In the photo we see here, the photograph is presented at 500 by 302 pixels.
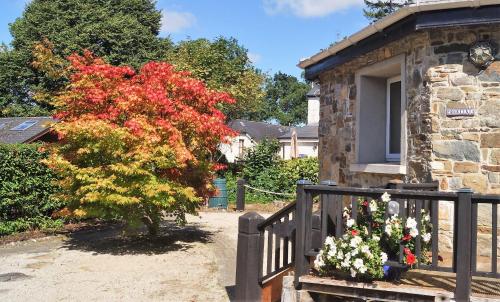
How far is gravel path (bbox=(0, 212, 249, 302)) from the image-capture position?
6348mm

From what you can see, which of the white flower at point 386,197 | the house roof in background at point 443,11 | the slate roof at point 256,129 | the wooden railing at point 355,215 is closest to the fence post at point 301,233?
the wooden railing at point 355,215

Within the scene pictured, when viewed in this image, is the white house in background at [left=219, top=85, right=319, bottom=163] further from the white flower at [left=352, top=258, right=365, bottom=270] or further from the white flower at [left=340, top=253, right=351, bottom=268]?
the white flower at [left=352, top=258, right=365, bottom=270]

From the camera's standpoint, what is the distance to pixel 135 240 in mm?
9984

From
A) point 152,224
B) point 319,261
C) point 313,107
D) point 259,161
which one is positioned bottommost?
point 152,224

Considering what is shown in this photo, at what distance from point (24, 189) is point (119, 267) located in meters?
3.82

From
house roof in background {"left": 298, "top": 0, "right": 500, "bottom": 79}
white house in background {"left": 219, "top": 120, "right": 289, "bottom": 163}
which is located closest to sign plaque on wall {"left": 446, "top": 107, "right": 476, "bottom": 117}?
house roof in background {"left": 298, "top": 0, "right": 500, "bottom": 79}

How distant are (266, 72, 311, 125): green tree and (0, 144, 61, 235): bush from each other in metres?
63.7

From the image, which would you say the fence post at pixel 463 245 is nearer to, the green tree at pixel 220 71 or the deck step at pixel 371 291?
the deck step at pixel 371 291

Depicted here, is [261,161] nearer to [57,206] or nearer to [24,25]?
[57,206]

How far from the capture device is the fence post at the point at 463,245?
4039 millimetres

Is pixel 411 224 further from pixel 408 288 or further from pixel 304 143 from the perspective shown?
pixel 304 143

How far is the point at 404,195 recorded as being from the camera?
4301 mm

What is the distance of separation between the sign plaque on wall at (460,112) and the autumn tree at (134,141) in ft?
13.7

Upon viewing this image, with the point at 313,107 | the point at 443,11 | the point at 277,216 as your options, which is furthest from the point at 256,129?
the point at 277,216
